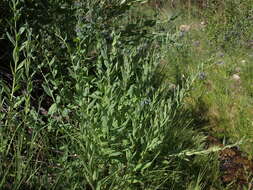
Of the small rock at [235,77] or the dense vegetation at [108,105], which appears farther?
the small rock at [235,77]

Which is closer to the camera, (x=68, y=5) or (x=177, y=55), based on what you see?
(x=68, y=5)

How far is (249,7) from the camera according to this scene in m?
5.20

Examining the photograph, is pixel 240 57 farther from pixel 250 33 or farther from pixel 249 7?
pixel 249 7

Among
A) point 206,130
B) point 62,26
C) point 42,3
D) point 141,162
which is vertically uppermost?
point 42,3

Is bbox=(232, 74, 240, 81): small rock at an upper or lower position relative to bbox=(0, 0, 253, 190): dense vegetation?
lower

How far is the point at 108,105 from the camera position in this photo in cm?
174

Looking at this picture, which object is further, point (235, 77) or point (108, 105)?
point (235, 77)

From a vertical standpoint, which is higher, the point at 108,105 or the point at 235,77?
the point at 108,105

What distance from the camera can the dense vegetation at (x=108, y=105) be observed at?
1697mm

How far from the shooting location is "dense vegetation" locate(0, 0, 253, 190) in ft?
5.57

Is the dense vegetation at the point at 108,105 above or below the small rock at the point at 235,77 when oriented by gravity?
above

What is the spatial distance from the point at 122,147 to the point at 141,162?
13 cm

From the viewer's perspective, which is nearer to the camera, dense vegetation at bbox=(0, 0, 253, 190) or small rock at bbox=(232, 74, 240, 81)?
dense vegetation at bbox=(0, 0, 253, 190)

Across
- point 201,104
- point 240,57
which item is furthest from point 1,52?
point 240,57
